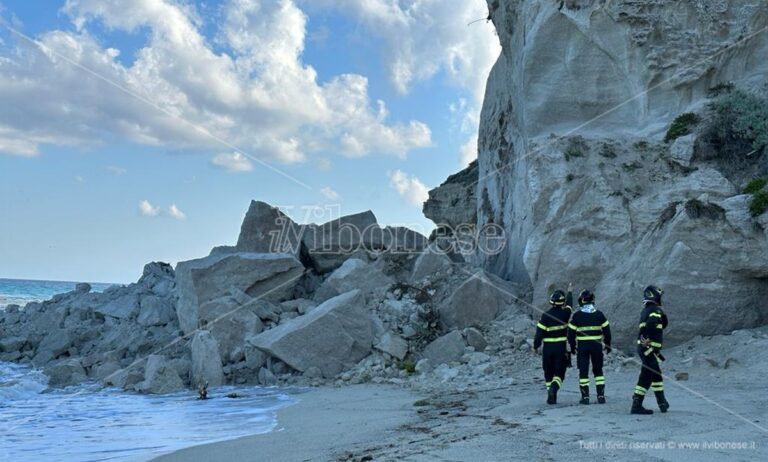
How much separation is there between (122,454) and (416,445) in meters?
3.43

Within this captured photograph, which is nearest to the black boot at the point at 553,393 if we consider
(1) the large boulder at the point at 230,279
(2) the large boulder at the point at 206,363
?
(2) the large boulder at the point at 206,363

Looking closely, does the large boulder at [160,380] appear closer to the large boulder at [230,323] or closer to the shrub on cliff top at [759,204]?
the large boulder at [230,323]

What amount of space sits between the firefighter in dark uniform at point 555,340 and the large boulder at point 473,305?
5.39m

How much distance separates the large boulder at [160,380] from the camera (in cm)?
1311

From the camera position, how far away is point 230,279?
16500 mm

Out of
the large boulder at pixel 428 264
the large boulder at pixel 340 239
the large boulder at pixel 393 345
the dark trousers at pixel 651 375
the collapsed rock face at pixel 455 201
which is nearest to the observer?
the dark trousers at pixel 651 375

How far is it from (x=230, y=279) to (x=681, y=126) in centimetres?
1077

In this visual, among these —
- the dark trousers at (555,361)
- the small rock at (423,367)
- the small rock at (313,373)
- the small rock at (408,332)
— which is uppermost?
the small rock at (408,332)

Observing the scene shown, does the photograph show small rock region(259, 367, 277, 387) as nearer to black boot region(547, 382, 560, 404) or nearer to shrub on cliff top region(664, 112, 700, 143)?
black boot region(547, 382, 560, 404)

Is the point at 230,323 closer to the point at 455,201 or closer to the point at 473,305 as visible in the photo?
the point at 473,305

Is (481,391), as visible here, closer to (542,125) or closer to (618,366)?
(618,366)

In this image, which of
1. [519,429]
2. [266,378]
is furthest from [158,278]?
[519,429]

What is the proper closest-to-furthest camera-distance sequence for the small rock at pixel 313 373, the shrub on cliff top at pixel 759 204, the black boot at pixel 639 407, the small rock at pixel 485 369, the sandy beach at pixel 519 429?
1. the sandy beach at pixel 519 429
2. the black boot at pixel 639 407
3. the shrub on cliff top at pixel 759 204
4. the small rock at pixel 485 369
5. the small rock at pixel 313 373

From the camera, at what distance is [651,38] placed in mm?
15492
